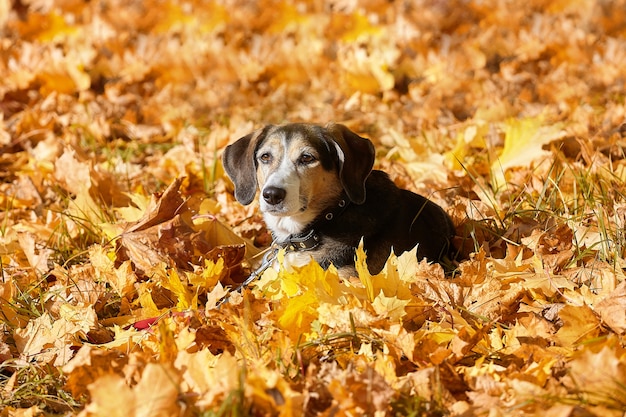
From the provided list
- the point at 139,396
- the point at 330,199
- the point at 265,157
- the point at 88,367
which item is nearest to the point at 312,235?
the point at 330,199

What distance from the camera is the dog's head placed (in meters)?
3.57

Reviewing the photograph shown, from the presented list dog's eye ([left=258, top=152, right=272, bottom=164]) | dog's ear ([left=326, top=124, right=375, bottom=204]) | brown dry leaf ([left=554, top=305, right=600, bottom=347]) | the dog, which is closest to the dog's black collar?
the dog

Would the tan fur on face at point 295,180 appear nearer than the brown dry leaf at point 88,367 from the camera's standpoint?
No

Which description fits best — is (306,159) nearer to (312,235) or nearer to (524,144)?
(312,235)

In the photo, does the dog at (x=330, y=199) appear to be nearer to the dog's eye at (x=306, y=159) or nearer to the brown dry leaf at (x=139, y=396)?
the dog's eye at (x=306, y=159)

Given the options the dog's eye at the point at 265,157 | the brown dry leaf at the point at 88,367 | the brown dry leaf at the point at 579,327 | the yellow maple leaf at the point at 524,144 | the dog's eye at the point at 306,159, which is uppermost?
the dog's eye at the point at 306,159

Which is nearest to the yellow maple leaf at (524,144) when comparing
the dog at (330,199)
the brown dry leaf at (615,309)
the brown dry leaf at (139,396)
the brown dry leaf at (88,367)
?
the dog at (330,199)

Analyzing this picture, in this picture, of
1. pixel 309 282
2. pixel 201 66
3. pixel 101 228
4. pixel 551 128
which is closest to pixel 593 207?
pixel 551 128

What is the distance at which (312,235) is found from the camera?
370 cm

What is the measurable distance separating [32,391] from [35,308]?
0.64 metres

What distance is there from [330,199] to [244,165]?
513 millimetres

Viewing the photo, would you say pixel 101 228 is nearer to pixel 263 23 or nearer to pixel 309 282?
pixel 309 282

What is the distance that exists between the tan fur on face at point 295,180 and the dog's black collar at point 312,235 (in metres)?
0.03

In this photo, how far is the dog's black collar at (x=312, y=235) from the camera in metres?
3.68
